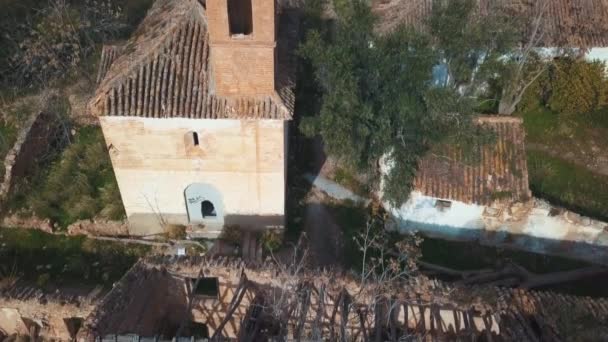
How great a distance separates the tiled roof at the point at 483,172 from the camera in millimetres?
17000

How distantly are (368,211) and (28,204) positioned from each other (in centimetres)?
1290

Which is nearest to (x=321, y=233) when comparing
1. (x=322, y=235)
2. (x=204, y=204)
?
(x=322, y=235)

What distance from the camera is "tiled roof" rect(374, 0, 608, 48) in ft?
70.9

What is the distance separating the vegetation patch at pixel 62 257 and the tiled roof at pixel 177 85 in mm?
5436

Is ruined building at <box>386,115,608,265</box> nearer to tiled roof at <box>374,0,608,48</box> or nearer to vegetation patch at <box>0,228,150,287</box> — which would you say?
tiled roof at <box>374,0,608,48</box>

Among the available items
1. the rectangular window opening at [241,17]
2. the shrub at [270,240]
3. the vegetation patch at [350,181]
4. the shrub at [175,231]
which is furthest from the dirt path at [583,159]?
the shrub at [175,231]

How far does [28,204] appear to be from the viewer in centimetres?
1877

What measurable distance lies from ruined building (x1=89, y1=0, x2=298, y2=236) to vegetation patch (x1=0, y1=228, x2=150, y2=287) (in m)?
1.70

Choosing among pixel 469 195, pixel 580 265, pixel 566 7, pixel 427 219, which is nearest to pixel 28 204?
pixel 427 219

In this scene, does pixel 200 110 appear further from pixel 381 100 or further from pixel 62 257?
pixel 62 257

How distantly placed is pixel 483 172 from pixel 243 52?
30.2 ft

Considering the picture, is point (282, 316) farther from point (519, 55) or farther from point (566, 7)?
point (566, 7)

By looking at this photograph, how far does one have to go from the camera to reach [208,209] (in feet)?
59.5

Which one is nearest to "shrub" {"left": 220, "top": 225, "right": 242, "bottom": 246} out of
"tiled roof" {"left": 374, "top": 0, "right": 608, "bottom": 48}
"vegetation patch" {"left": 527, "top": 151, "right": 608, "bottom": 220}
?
"tiled roof" {"left": 374, "top": 0, "right": 608, "bottom": 48}
